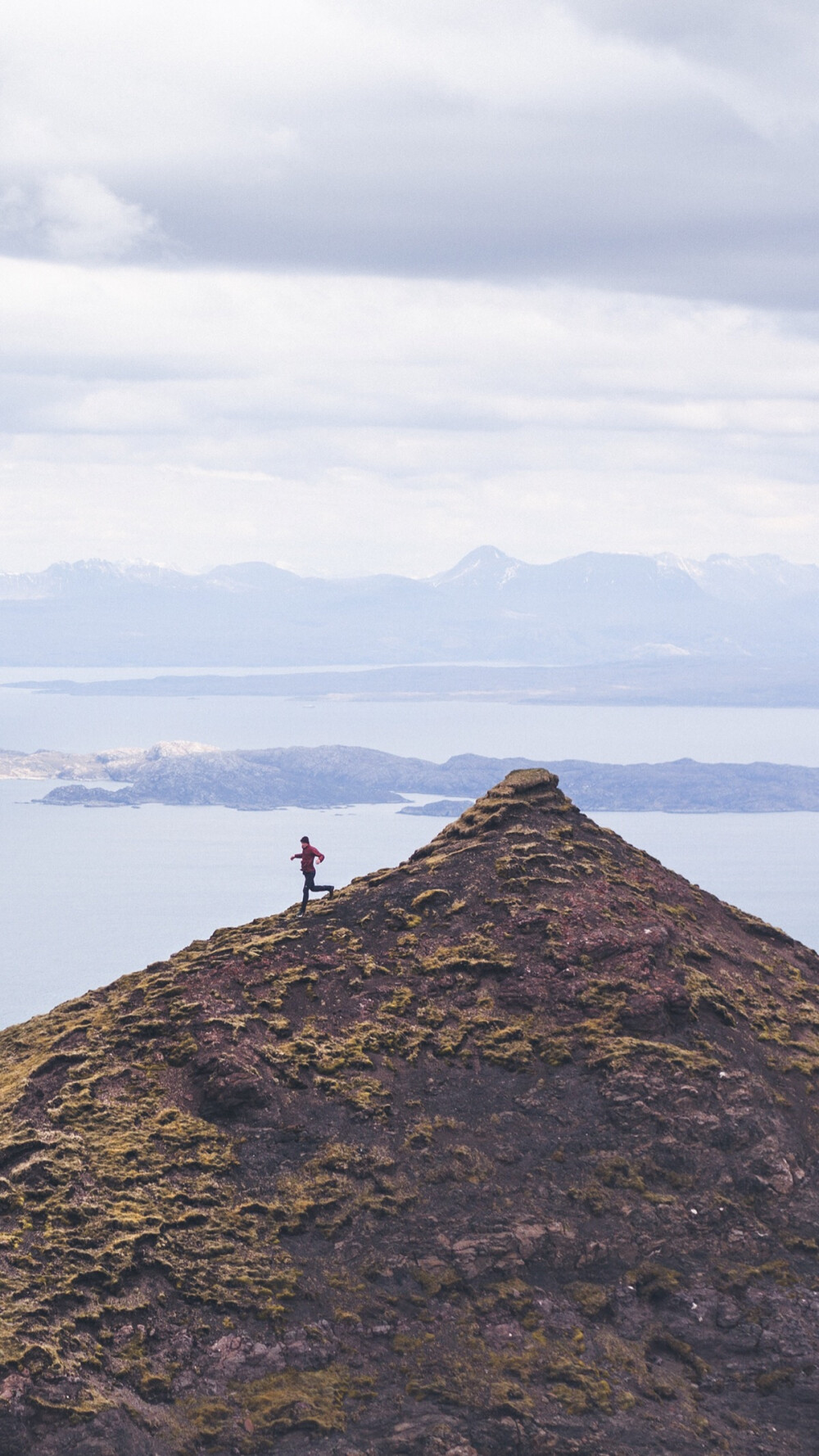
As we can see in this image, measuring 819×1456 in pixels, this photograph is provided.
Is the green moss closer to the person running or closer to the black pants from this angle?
the person running

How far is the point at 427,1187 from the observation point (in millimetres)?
38094

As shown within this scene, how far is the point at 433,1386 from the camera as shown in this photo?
108 feet

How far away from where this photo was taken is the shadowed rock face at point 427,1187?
106 feet

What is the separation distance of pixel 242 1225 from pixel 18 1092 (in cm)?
830

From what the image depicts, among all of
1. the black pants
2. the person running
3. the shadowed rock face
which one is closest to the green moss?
the shadowed rock face

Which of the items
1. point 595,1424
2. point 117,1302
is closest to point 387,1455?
point 595,1424

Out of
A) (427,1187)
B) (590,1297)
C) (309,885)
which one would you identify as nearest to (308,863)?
(309,885)

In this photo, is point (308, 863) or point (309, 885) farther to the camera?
point (309, 885)

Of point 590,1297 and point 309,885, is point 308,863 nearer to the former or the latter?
point 309,885

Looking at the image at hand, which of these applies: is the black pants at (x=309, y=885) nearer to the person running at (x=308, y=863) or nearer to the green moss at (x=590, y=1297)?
the person running at (x=308, y=863)

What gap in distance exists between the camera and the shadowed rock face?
106ft

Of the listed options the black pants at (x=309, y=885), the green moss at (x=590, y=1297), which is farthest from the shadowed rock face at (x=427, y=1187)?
the black pants at (x=309, y=885)

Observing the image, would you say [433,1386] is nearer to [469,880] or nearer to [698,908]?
[469,880]

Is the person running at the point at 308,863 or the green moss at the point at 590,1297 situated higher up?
the person running at the point at 308,863
